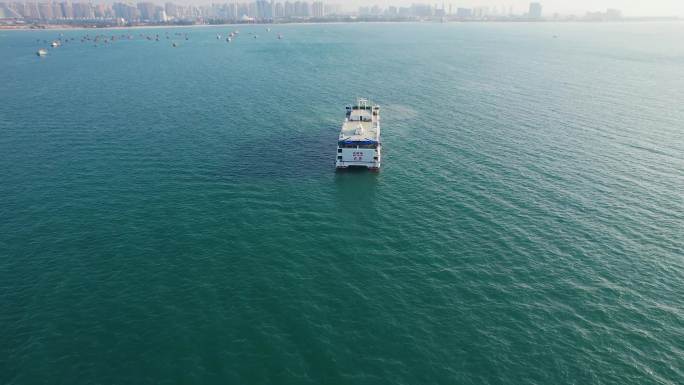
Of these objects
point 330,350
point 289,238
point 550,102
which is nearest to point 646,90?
point 550,102

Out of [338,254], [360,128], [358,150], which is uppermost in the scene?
[360,128]

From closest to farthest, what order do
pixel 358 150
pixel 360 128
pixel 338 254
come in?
1. pixel 338 254
2. pixel 358 150
3. pixel 360 128

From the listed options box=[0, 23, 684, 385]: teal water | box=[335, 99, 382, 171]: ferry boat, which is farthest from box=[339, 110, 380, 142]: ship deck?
→ box=[0, 23, 684, 385]: teal water

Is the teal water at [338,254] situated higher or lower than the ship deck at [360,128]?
lower

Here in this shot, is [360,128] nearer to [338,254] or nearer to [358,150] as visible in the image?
[358,150]

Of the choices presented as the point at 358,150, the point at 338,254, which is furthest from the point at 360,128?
the point at 338,254

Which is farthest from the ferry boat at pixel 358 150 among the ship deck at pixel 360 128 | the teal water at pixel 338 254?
the teal water at pixel 338 254

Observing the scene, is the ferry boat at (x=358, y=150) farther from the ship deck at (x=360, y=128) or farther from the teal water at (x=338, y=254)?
the teal water at (x=338, y=254)

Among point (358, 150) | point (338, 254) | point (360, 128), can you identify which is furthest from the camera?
point (360, 128)
